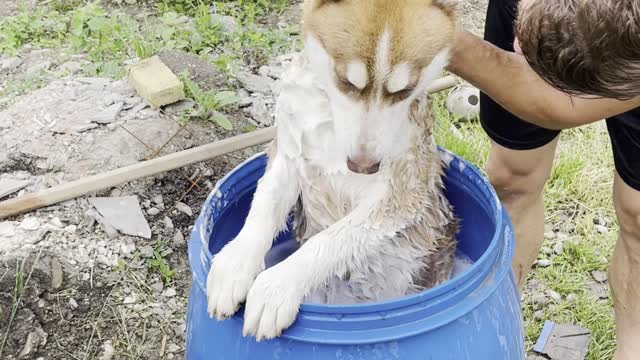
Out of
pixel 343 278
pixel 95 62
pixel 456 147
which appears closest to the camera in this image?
pixel 343 278

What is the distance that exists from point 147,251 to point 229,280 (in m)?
1.12

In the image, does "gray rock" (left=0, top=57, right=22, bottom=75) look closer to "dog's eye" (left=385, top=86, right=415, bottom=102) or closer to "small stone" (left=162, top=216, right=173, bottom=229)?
"small stone" (left=162, top=216, right=173, bottom=229)

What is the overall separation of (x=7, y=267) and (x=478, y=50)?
1.66 m

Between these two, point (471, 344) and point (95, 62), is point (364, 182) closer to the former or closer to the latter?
point (471, 344)

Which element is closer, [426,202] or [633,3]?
[633,3]

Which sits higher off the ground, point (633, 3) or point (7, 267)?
point (633, 3)

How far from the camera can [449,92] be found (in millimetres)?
3715

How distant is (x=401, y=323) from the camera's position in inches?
62.6

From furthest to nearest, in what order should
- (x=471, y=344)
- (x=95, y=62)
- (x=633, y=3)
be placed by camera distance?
(x=95, y=62) < (x=471, y=344) < (x=633, y=3)

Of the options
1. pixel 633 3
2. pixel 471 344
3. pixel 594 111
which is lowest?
pixel 471 344

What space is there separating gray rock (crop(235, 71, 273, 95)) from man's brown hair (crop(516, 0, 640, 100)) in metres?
1.94

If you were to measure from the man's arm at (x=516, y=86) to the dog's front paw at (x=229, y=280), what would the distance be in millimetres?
767

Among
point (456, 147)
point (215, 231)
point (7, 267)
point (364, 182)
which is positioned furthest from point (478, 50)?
point (7, 267)

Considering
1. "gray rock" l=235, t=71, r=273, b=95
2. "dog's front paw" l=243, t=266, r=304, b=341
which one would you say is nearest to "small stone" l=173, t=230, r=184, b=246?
"gray rock" l=235, t=71, r=273, b=95
